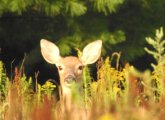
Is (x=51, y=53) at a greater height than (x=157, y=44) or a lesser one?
greater

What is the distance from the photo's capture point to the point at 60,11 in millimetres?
12633

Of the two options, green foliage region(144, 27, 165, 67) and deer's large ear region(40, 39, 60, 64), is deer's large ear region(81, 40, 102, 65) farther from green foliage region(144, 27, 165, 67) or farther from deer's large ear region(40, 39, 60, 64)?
green foliage region(144, 27, 165, 67)

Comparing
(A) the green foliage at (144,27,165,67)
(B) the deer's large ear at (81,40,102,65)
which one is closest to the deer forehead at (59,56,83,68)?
(B) the deer's large ear at (81,40,102,65)

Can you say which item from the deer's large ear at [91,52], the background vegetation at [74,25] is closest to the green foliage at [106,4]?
the background vegetation at [74,25]

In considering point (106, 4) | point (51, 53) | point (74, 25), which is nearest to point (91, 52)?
point (51, 53)

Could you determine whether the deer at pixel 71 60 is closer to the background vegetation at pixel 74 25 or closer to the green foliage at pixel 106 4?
the background vegetation at pixel 74 25

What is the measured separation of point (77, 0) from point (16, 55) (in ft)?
8.18

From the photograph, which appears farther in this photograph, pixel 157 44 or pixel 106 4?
pixel 106 4

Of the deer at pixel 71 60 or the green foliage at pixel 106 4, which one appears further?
the green foliage at pixel 106 4

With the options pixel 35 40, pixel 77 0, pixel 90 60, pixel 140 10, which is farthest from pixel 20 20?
pixel 90 60

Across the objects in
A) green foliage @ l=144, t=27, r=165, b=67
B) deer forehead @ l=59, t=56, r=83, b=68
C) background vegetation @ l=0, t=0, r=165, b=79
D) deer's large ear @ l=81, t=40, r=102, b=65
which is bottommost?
green foliage @ l=144, t=27, r=165, b=67

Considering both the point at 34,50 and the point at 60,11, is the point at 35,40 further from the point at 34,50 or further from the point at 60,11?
the point at 60,11

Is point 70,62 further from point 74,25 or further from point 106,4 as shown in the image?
point 74,25

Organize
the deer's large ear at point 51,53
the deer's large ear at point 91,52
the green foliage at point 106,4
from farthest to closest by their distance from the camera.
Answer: the green foliage at point 106,4 < the deer's large ear at point 51,53 < the deer's large ear at point 91,52
